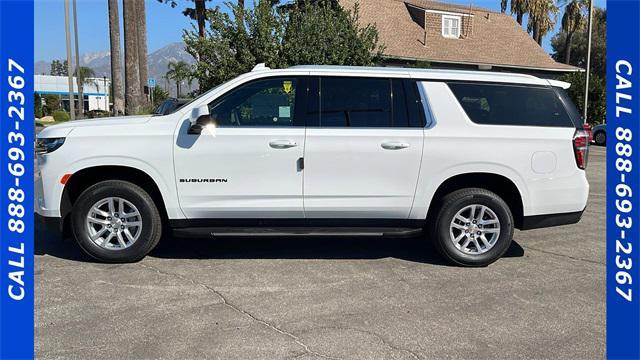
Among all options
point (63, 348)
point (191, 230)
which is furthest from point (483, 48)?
point (63, 348)

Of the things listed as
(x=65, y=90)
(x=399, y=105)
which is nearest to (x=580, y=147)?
(x=399, y=105)

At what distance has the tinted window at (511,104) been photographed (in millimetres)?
5254

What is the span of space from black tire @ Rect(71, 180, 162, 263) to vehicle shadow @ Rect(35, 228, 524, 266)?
30 cm

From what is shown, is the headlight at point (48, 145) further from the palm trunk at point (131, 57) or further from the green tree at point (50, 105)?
the green tree at point (50, 105)

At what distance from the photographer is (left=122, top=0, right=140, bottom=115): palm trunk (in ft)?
57.7

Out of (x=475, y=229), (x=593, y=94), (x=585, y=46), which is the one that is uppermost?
(x=585, y=46)

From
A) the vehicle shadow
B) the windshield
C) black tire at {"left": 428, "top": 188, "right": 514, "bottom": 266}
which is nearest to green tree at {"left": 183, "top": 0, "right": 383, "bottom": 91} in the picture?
the windshield

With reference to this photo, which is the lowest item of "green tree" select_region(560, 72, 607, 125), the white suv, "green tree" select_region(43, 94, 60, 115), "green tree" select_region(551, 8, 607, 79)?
the white suv

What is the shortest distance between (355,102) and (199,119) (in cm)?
153

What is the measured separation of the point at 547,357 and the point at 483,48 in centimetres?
2735

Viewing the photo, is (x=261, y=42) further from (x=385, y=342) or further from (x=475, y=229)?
(x=385, y=342)

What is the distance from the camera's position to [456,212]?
17.1 feet

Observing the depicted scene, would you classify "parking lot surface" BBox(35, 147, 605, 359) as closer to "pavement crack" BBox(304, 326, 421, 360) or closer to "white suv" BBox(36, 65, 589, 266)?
"pavement crack" BBox(304, 326, 421, 360)

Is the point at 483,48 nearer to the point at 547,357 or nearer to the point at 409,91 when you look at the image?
the point at 409,91
